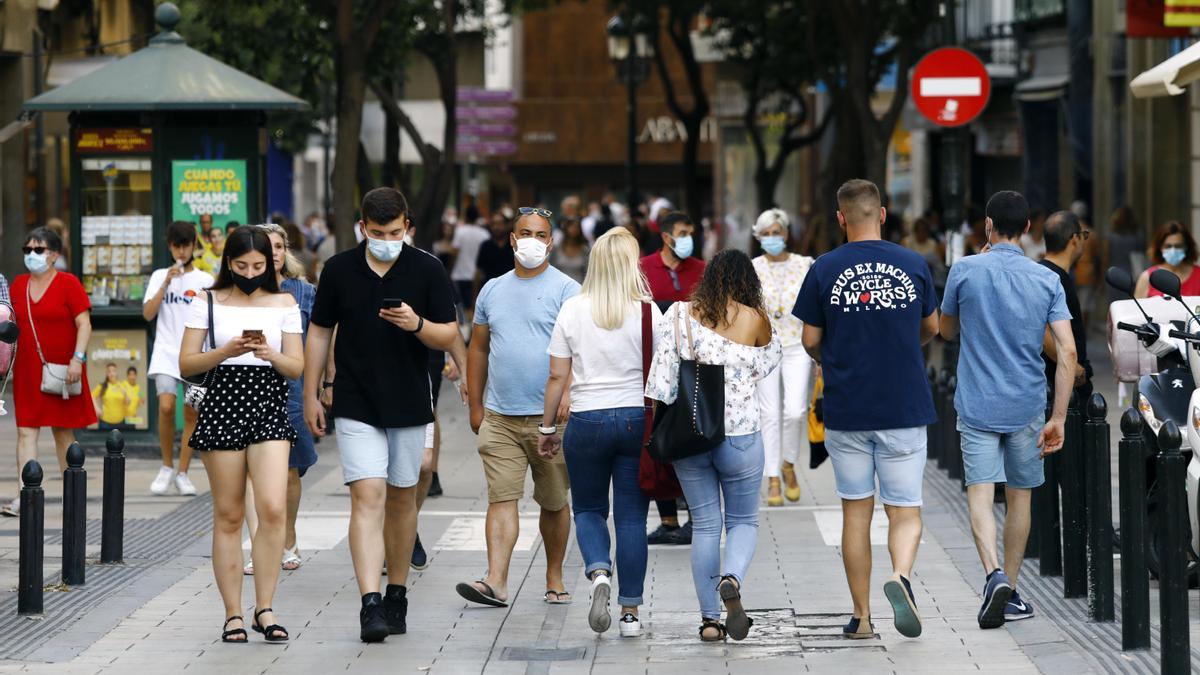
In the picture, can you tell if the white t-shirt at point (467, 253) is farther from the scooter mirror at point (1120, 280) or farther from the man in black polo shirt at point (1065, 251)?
the scooter mirror at point (1120, 280)

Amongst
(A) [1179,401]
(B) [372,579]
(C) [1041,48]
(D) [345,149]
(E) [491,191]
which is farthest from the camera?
(E) [491,191]

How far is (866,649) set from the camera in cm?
810

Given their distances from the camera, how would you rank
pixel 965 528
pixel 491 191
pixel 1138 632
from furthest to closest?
pixel 491 191 → pixel 965 528 → pixel 1138 632

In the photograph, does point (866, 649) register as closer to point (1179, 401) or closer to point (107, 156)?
point (1179, 401)

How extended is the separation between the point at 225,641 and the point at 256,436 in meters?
0.87

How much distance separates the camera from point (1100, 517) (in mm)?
8344

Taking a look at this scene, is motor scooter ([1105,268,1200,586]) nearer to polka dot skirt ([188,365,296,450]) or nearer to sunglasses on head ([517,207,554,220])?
sunglasses on head ([517,207,554,220])

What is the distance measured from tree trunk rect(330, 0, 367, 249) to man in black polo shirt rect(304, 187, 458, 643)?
10959 millimetres

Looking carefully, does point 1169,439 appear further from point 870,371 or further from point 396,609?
point 396,609

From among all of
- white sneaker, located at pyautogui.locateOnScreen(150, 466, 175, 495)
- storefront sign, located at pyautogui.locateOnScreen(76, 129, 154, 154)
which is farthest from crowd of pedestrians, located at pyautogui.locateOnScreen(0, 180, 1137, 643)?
storefront sign, located at pyautogui.locateOnScreen(76, 129, 154, 154)

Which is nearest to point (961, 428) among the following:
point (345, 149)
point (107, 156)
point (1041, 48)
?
point (107, 156)

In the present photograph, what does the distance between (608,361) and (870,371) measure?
43.0 inches

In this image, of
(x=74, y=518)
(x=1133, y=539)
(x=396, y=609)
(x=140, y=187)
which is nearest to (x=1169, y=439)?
(x=1133, y=539)

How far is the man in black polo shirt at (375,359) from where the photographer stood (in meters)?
8.25
